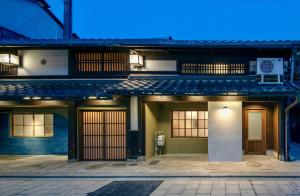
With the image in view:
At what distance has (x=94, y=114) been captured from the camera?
612 inches

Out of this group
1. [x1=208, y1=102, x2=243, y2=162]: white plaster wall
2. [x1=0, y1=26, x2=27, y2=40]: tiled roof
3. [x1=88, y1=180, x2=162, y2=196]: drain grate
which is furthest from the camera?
[x1=0, y1=26, x2=27, y2=40]: tiled roof

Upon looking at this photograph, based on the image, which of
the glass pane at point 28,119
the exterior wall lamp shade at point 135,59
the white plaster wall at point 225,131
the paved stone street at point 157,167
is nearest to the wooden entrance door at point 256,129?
A: the paved stone street at point 157,167

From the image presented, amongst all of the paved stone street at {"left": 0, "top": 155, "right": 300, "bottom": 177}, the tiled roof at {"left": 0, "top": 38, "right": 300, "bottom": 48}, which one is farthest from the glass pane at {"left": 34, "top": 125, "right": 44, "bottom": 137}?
the tiled roof at {"left": 0, "top": 38, "right": 300, "bottom": 48}

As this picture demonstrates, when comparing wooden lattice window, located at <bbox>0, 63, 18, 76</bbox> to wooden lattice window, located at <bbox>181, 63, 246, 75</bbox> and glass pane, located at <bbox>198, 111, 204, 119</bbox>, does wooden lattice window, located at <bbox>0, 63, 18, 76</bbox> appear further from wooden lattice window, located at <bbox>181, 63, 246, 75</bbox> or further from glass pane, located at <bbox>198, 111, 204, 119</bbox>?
glass pane, located at <bbox>198, 111, 204, 119</bbox>

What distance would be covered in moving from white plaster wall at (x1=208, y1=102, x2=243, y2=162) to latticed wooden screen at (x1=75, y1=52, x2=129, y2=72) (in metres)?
4.56

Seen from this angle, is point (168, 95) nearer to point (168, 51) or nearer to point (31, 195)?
point (168, 51)

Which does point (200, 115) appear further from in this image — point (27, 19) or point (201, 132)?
point (27, 19)

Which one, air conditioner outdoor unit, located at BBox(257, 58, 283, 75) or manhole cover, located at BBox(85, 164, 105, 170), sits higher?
air conditioner outdoor unit, located at BBox(257, 58, 283, 75)

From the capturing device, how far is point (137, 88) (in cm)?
1396

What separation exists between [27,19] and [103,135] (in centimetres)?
1359

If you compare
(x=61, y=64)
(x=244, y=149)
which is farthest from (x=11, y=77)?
(x=244, y=149)

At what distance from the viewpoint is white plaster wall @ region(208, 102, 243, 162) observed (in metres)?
14.7

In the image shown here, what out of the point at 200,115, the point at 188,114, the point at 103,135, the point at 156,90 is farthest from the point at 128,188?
the point at 200,115

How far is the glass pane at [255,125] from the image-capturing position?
636 inches
